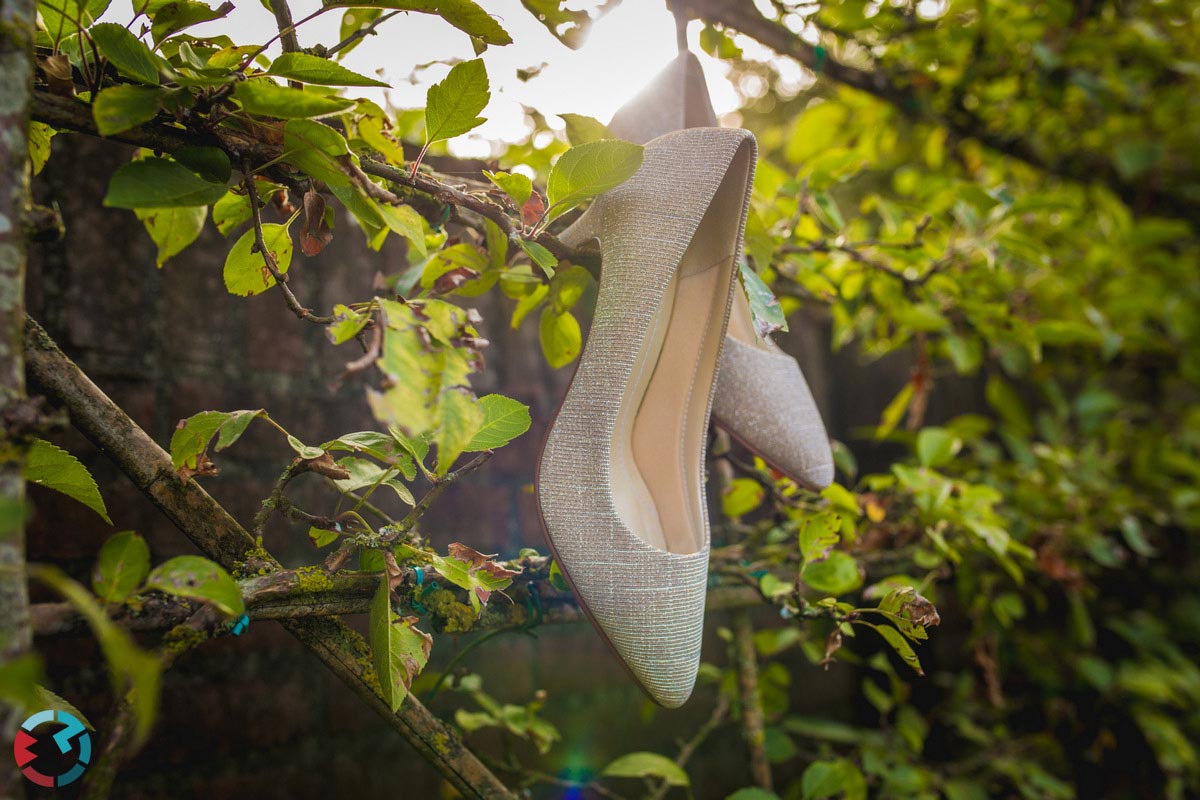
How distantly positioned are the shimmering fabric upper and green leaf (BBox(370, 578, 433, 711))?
13 centimetres

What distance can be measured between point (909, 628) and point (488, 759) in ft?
1.33

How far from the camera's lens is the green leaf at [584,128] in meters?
0.53

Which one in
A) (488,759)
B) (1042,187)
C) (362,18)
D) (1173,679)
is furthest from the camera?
(1042,187)

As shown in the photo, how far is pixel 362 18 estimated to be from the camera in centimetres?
49


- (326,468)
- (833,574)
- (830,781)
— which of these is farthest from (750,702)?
(326,468)

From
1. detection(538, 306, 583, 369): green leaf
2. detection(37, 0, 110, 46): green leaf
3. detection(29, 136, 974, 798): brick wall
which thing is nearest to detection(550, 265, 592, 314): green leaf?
detection(538, 306, 583, 369): green leaf

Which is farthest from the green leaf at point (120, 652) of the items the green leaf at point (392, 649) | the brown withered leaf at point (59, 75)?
the brown withered leaf at point (59, 75)

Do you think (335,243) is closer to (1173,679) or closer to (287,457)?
(287,457)

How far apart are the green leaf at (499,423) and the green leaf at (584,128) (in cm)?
26

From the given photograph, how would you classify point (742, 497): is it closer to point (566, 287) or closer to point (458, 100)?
point (566, 287)

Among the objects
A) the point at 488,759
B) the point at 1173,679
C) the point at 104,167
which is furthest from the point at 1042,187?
the point at 104,167

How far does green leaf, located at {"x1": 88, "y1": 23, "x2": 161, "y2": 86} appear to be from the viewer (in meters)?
0.29

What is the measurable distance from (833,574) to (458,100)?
20.0 inches

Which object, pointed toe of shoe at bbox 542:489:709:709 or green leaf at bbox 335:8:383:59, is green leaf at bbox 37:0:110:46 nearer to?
green leaf at bbox 335:8:383:59
